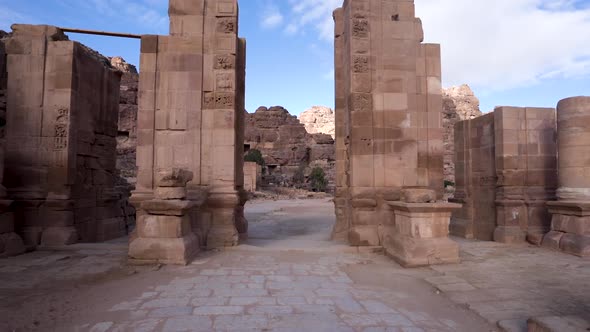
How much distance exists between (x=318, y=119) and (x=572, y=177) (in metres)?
120

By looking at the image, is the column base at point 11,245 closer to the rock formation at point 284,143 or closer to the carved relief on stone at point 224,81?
the carved relief on stone at point 224,81

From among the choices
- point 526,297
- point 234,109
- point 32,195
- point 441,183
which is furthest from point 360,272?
point 32,195

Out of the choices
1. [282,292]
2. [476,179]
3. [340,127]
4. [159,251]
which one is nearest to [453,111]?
[476,179]

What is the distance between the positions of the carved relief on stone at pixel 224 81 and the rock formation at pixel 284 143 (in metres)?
47.1

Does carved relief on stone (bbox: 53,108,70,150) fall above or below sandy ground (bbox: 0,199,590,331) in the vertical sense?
above

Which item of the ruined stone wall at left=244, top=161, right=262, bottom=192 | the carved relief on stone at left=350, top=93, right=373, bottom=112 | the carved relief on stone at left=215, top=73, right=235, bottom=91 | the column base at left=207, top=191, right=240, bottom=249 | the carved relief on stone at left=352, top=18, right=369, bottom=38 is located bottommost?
the column base at left=207, top=191, right=240, bottom=249

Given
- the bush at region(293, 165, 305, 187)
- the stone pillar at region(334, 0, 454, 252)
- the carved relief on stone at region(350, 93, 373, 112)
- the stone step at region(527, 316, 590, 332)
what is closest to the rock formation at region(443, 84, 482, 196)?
the bush at region(293, 165, 305, 187)

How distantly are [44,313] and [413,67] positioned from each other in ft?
24.2

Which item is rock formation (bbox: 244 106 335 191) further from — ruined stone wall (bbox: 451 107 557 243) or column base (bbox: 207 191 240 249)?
column base (bbox: 207 191 240 249)

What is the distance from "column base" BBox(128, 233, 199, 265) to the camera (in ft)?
18.9

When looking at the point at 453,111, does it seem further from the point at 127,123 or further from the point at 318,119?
the point at 318,119

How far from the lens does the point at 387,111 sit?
296 inches

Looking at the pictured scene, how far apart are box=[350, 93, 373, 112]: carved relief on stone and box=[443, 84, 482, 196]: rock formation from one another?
113 feet

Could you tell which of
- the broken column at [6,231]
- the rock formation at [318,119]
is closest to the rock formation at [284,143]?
the broken column at [6,231]
